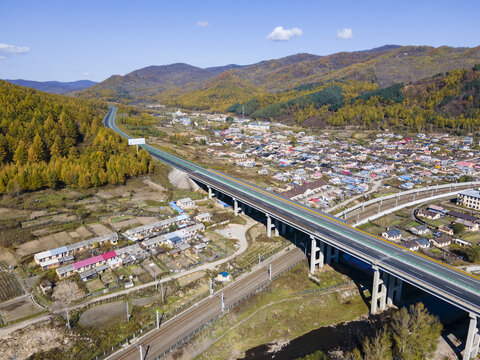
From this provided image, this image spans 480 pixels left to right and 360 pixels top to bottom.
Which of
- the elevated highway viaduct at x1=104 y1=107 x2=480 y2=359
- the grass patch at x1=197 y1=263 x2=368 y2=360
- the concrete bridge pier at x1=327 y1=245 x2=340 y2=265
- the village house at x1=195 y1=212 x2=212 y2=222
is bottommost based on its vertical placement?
the grass patch at x1=197 y1=263 x2=368 y2=360

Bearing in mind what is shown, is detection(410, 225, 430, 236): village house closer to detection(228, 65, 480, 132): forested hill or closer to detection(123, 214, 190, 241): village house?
detection(123, 214, 190, 241): village house

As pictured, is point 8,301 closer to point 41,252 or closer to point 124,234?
point 41,252

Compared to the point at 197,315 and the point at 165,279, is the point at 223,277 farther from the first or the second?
the point at 165,279

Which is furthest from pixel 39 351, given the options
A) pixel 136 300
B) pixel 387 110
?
pixel 387 110

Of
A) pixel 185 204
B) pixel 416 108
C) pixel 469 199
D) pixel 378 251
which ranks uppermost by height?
pixel 416 108

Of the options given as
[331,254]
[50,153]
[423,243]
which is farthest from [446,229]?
[50,153]

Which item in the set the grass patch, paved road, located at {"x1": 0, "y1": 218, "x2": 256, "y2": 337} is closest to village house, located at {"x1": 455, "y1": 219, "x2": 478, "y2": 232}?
the grass patch

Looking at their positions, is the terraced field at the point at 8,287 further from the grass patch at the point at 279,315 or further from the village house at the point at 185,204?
the village house at the point at 185,204
